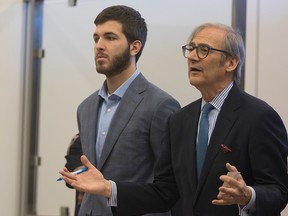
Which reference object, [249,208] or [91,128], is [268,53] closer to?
[91,128]

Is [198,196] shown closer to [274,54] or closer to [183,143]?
[183,143]

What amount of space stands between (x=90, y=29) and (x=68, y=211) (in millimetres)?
1429

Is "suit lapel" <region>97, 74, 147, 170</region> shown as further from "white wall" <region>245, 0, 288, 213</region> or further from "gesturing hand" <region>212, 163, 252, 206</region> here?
"white wall" <region>245, 0, 288, 213</region>

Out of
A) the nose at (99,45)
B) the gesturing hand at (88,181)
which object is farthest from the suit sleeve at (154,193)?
the nose at (99,45)

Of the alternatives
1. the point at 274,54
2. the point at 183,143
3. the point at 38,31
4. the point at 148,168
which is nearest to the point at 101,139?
the point at 148,168

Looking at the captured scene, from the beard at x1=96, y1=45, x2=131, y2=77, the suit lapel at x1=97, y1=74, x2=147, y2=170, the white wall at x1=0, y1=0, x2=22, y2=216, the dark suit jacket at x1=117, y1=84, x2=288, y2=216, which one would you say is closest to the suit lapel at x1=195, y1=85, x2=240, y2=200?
the dark suit jacket at x1=117, y1=84, x2=288, y2=216

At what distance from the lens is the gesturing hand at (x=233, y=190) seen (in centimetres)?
168

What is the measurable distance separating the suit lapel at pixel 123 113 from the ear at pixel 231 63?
19.2 inches

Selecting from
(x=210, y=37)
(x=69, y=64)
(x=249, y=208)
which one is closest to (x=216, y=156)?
(x=249, y=208)

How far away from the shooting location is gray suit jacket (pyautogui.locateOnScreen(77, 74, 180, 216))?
92.5 inches

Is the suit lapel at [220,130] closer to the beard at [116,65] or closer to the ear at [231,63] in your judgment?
the ear at [231,63]

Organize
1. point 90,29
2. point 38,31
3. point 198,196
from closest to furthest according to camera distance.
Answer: point 198,196 → point 90,29 → point 38,31

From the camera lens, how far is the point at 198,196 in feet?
6.42

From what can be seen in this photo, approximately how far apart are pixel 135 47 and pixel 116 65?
0.17 m
